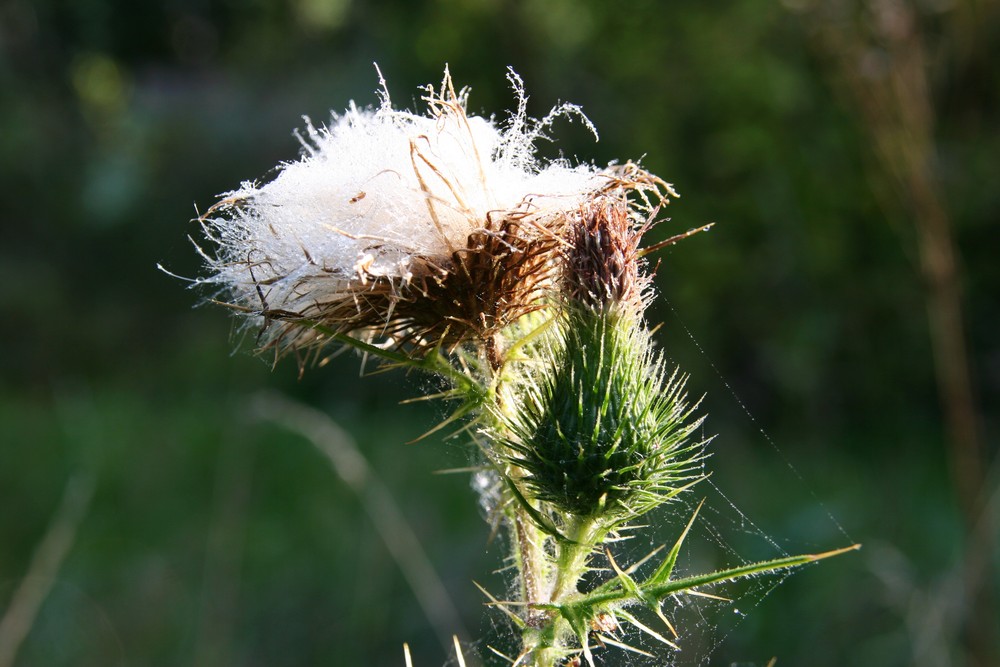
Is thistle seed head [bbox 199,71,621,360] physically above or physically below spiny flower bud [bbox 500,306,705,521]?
above

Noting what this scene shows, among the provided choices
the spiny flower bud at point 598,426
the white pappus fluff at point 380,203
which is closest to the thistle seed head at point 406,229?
the white pappus fluff at point 380,203

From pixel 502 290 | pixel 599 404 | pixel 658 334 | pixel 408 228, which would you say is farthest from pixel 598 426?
pixel 658 334

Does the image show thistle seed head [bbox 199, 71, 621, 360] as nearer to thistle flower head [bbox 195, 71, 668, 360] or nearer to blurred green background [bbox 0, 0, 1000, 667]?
thistle flower head [bbox 195, 71, 668, 360]

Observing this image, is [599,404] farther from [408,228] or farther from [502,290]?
[408,228]

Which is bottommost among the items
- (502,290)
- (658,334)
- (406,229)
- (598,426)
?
(598,426)

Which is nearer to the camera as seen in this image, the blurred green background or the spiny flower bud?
the spiny flower bud

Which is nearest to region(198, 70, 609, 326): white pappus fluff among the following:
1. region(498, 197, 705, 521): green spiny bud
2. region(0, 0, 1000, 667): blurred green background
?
region(498, 197, 705, 521): green spiny bud

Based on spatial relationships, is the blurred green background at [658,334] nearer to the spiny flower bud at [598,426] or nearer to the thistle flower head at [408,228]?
the spiny flower bud at [598,426]
